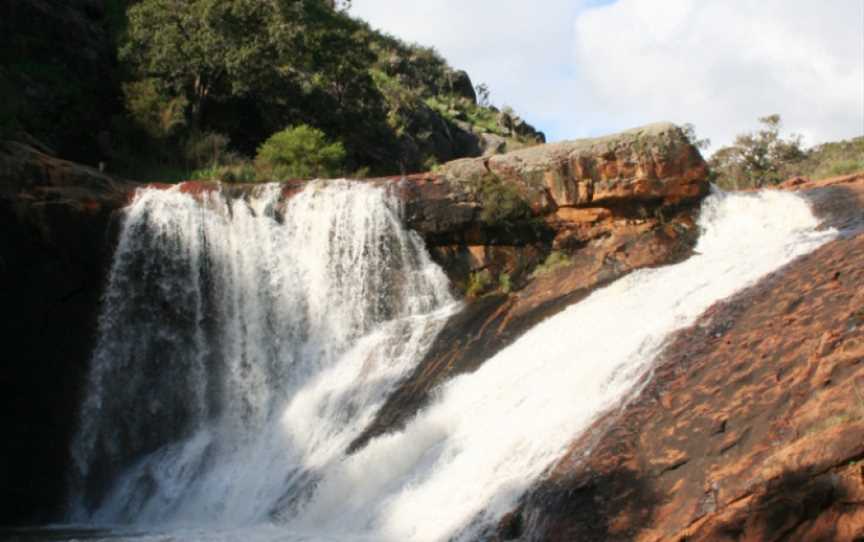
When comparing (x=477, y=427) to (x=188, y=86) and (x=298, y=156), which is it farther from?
(x=188, y=86)

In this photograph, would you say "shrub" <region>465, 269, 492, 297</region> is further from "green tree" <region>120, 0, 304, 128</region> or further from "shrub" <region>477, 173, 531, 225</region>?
"green tree" <region>120, 0, 304, 128</region>

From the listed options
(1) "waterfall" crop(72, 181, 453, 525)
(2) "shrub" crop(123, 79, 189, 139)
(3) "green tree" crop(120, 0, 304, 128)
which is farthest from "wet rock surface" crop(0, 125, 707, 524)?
(3) "green tree" crop(120, 0, 304, 128)

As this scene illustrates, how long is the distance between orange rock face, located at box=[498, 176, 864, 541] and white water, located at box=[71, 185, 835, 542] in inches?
25.5

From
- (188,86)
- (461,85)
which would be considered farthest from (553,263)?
(461,85)

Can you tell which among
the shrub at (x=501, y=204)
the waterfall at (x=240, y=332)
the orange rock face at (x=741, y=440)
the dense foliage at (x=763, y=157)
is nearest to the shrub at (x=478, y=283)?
the waterfall at (x=240, y=332)

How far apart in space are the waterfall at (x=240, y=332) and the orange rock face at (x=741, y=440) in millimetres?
6232

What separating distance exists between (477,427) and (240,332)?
738 cm

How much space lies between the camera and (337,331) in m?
18.0

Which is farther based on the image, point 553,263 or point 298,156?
point 298,156

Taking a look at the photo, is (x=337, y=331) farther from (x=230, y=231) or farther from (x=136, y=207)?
(x=136, y=207)

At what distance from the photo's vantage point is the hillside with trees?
83.7ft

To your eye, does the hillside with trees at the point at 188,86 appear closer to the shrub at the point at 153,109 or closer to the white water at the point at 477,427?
the shrub at the point at 153,109

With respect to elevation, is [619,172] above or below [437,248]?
above

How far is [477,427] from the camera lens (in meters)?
12.4
